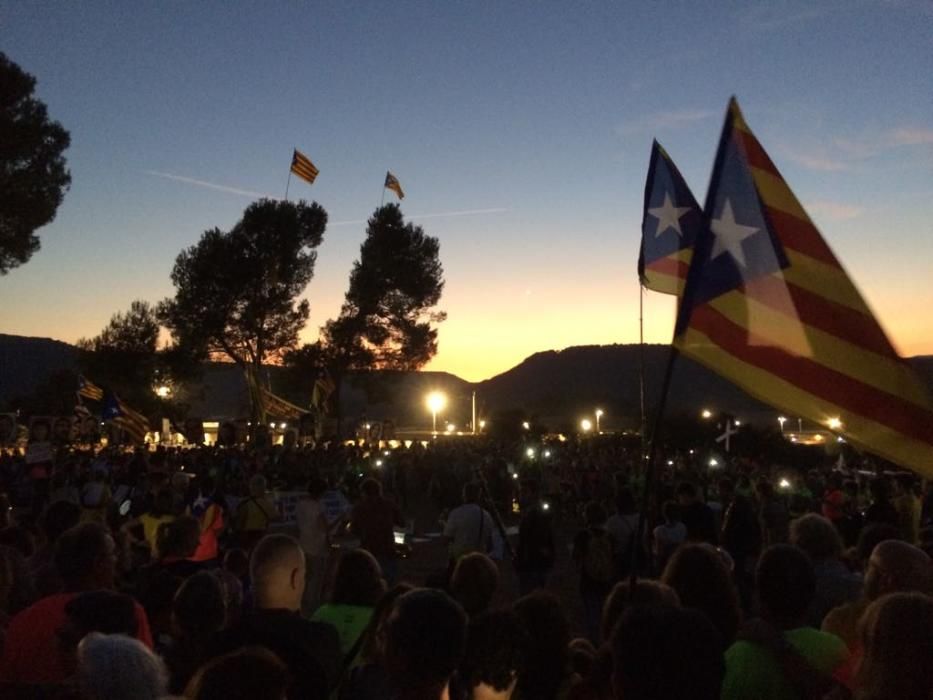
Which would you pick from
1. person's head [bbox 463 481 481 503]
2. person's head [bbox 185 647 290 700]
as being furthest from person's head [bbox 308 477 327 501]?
person's head [bbox 185 647 290 700]

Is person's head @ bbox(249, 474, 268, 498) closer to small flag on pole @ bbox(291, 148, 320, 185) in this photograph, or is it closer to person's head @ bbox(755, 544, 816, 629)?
person's head @ bbox(755, 544, 816, 629)

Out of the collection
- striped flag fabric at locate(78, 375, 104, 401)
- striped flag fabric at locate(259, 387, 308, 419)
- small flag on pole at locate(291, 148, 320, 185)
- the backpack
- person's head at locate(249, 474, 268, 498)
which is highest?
small flag on pole at locate(291, 148, 320, 185)

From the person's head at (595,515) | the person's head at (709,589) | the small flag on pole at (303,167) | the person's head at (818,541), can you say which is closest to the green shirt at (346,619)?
the person's head at (709,589)

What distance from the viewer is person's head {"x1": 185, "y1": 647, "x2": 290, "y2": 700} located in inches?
82.4

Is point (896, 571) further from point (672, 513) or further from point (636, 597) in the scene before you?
point (672, 513)

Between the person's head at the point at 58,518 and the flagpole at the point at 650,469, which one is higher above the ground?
the flagpole at the point at 650,469

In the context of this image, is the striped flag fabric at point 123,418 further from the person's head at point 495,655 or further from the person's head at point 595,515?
the person's head at point 495,655

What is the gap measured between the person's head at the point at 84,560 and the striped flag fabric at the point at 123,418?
70.3 ft

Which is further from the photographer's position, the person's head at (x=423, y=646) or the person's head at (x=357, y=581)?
the person's head at (x=357, y=581)

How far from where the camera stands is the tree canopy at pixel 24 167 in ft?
83.7

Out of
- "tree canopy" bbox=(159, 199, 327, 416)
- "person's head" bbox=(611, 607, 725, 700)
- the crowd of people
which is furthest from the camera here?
"tree canopy" bbox=(159, 199, 327, 416)

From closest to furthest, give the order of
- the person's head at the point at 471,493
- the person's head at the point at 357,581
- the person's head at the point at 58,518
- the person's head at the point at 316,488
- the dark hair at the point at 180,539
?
the person's head at the point at 357,581 → the dark hair at the point at 180,539 → the person's head at the point at 58,518 → the person's head at the point at 471,493 → the person's head at the point at 316,488

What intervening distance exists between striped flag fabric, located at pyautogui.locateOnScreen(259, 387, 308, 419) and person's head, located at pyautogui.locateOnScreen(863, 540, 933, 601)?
36418 millimetres

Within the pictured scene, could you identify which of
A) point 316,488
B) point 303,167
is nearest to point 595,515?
point 316,488
